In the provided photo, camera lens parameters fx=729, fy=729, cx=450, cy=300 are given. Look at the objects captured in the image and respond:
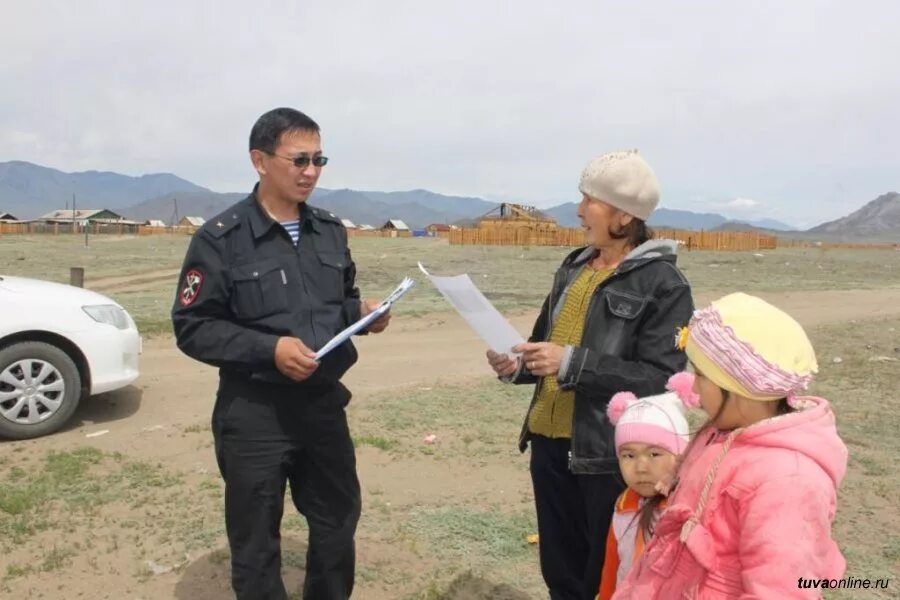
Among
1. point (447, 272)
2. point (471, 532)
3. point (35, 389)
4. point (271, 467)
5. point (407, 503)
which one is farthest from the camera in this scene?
point (447, 272)

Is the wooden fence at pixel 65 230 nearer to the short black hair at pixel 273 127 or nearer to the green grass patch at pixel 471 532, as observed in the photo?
the green grass patch at pixel 471 532

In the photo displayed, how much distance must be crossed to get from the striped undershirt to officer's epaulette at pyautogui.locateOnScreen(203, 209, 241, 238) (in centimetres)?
18

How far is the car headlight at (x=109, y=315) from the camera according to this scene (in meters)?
6.18

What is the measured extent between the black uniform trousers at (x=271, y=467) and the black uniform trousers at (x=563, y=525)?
2.69ft

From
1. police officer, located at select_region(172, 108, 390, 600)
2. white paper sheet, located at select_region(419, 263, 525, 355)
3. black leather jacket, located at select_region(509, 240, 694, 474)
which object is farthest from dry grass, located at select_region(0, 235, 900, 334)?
black leather jacket, located at select_region(509, 240, 694, 474)

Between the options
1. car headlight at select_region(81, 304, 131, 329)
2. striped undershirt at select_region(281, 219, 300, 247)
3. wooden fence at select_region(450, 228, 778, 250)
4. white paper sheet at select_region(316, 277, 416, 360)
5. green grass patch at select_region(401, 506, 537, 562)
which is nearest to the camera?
white paper sheet at select_region(316, 277, 416, 360)

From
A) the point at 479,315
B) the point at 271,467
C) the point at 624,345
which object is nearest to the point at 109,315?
the point at 271,467

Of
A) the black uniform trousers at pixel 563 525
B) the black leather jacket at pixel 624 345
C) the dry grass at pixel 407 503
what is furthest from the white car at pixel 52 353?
the black leather jacket at pixel 624 345

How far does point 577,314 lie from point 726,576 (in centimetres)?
119

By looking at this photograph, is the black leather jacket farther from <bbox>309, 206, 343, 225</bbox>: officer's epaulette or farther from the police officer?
<bbox>309, 206, 343, 225</bbox>: officer's epaulette

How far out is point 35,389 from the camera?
5.75 metres

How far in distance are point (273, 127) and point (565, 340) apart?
1394 millimetres

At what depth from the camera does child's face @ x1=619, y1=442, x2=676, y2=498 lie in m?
2.24

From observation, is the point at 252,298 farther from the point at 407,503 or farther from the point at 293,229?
the point at 407,503
